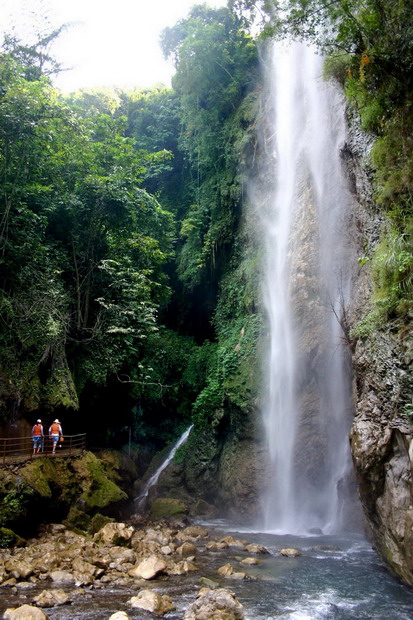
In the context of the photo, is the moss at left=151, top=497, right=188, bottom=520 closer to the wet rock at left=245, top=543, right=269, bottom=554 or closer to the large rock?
the wet rock at left=245, top=543, right=269, bottom=554

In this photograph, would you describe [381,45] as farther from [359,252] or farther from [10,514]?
[10,514]

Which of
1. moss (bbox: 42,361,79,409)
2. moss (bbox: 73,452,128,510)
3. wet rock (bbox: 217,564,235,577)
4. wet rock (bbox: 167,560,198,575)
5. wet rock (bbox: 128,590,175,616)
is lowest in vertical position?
wet rock (bbox: 167,560,198,575)

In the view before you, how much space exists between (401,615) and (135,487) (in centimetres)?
1187

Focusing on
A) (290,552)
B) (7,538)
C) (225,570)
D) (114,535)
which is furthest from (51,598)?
(290,552)

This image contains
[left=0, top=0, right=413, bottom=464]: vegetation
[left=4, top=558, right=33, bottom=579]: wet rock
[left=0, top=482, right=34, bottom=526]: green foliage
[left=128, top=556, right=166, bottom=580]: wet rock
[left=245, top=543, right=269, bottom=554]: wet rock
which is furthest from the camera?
[left=245, top=543, right=269, bottom=554]: wet rock

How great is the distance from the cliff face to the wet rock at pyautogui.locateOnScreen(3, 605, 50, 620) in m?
5.32

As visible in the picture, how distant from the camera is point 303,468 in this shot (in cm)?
1466

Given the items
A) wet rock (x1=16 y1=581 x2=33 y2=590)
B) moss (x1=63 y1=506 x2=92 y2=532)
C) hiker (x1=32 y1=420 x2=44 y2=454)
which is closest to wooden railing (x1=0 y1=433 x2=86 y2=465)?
hiker (x1=32 y1=420 x2=44 y2=454)

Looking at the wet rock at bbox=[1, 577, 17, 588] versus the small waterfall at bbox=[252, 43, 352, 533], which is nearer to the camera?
the wet rock at bbox=[1, 577, 17, 588]

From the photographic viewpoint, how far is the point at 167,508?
14.5 meters

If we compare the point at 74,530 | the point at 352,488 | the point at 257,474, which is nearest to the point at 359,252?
the point at 352,488

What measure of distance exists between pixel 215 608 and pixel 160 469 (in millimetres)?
11696

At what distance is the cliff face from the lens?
743cm

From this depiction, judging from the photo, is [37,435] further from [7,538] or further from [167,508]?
[167,508]
